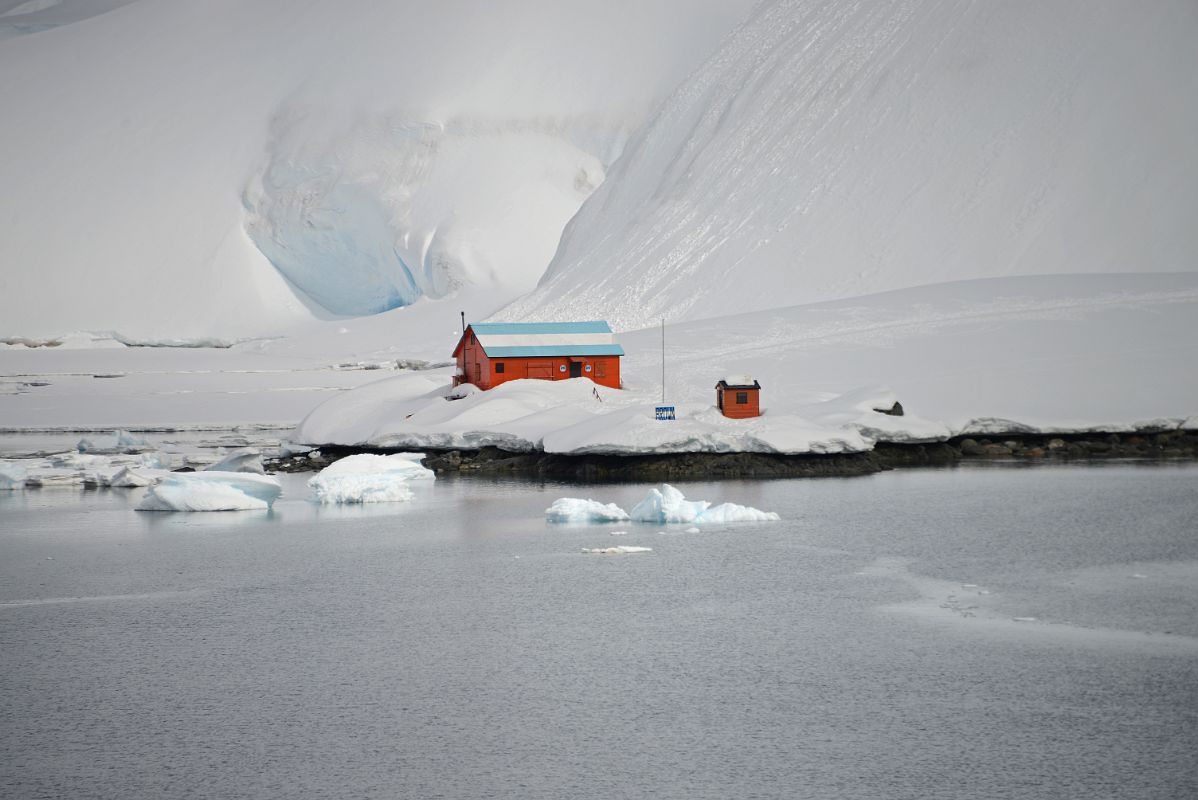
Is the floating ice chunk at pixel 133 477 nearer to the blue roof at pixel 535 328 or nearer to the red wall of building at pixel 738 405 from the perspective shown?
the blue roof at pixel 535 328

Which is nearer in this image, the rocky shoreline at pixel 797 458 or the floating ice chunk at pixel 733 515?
the floating ice chunk at pixel 733 515

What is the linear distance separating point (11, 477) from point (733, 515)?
1445cm

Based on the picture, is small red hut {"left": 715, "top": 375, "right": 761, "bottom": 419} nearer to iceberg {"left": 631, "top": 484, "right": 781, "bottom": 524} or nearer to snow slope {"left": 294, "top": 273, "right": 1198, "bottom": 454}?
snow slope {"left": 294, "top": 273, "right": 1198, "bottom": 454}

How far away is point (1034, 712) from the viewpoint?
31.8 ft

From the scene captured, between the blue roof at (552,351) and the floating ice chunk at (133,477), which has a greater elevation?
the blue roof at (552,351)

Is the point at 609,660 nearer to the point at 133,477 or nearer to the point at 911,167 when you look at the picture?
the point at 133,477

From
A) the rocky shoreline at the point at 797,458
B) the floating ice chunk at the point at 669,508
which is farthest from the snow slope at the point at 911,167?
the floating ice chunk at the point at 669,508

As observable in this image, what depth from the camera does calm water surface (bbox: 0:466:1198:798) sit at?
8711mm

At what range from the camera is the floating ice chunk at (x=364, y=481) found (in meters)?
22.5

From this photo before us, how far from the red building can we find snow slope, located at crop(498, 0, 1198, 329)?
14864mm

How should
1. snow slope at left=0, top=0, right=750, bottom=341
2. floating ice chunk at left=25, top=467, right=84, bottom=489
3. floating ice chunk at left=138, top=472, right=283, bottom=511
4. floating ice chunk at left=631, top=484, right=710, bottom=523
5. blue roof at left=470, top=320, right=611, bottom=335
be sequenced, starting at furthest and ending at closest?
snow slope at left=0, top=0, right=750, bottom=341 < blue roof at left=470, top=320, right=611, bottom=335 < floating ice chunk at left=25, top=467, right=84, bottom=489 < floating ice chunk at left=138, top=472, right=283, bottom=511 < floating ice chunk at left=631, top=484, right=710, bottom=523

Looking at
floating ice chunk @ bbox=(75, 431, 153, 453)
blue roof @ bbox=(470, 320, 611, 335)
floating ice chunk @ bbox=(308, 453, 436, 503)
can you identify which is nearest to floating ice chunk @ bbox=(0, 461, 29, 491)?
floating ice chunk @ bbox=(75, 431, 153, 453)

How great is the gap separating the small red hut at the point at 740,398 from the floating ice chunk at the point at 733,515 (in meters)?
10.6

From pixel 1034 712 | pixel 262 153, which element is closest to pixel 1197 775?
pixel 1034 712
